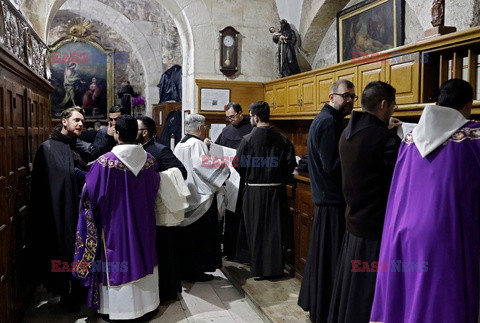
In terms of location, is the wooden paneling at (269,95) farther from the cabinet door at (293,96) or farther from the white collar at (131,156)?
the white collar at (131,156)

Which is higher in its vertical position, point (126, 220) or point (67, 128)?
point (67, 128)

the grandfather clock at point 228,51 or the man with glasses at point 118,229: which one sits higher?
the grandfather clock at point 228,51

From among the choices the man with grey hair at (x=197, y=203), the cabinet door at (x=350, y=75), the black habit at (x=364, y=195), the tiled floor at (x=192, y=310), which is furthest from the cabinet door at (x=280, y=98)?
the black habit at (x=364, y=195)

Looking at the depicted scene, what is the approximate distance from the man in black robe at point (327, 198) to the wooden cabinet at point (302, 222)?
71 centimetres

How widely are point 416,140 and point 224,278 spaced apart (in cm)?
287

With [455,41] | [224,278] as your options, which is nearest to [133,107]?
[224,278]

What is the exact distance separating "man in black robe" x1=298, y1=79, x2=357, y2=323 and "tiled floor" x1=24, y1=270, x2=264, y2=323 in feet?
2.16

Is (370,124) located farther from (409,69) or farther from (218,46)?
(218,46)

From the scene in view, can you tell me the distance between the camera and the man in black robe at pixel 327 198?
3070mm

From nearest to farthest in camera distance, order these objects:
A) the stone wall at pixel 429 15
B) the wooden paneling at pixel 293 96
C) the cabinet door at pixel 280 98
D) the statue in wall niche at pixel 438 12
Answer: the statue in wall niche at pixel 438 12, the stone wall at pixel 429 15, the wooden paneling at pixel 293 96, the cabinet door at pixel 280 98

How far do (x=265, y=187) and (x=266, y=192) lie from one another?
0.16ft

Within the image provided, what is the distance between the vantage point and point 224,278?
4504 mm

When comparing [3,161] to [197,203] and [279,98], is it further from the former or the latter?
[279,98]

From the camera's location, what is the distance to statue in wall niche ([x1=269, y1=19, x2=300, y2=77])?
6207 millimetres
